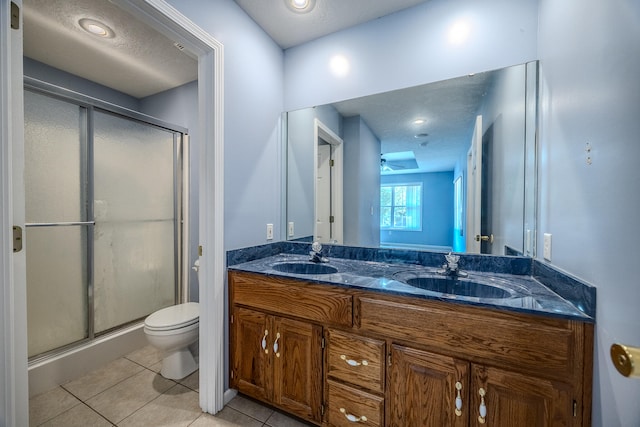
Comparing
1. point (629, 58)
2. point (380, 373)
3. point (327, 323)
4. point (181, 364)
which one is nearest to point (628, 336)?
point (629, 58)

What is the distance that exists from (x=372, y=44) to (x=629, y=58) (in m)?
1.36

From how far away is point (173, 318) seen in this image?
1.82m

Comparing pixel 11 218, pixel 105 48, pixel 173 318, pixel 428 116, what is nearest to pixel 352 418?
pixel 173 318

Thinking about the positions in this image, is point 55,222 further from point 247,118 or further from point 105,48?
point 247,118

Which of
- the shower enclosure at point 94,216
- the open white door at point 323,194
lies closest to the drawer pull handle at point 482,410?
the open white door at point 323,194

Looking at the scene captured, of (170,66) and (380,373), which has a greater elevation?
(170,66)

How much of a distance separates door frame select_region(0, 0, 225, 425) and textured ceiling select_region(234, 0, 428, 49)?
429 mm

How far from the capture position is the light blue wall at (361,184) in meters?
1.80

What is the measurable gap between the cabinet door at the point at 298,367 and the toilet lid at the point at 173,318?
777mm

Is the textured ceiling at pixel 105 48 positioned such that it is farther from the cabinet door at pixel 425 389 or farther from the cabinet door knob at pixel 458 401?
the cabinet door knob at pixel 458 401

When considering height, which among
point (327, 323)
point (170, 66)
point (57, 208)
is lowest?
point (327, 323)

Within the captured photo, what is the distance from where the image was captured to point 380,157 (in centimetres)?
181

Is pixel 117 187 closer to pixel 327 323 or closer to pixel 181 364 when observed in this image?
pixel 181 364

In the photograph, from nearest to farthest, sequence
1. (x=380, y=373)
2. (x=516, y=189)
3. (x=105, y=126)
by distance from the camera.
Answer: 1. (x=380, y=373)
2. (x=516, y=189)
3. (x=105, y=126)
